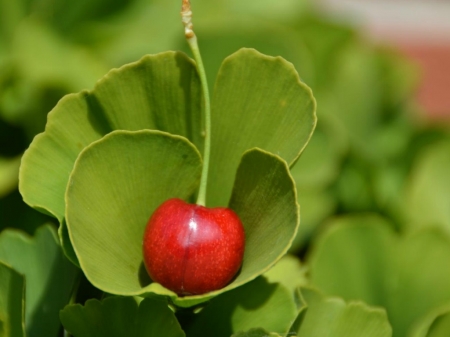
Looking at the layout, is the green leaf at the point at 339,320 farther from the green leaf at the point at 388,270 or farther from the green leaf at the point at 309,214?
the green leaf at the point at 309,214

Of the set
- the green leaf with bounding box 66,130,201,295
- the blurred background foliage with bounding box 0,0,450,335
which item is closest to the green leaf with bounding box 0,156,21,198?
the blurred background foliage with bounding box 0,0,450,335

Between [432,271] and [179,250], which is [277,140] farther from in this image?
[432,271]

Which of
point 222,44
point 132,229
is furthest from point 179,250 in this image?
point 222,44

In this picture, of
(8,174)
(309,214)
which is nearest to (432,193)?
(309,214)

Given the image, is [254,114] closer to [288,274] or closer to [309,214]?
[288,274]

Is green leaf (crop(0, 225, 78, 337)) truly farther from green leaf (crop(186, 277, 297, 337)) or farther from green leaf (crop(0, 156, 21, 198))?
green leaf (crop(0, 156, 21, 198))

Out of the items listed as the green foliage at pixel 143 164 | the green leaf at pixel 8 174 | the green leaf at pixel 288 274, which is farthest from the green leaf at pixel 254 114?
the green leaf at pixel 8 174
